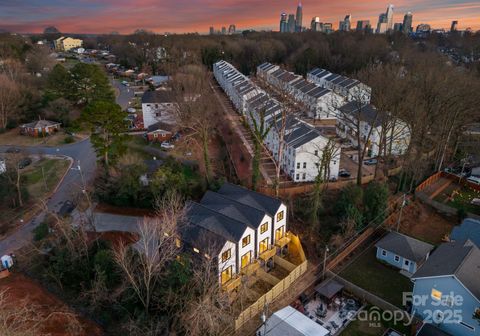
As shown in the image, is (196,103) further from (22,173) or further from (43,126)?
(43,126)

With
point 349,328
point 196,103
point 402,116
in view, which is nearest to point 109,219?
point 196,103

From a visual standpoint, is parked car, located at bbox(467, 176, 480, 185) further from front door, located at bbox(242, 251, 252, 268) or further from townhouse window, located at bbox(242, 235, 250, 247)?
townhouse window, located at bbox(242, 235, 250, 247)

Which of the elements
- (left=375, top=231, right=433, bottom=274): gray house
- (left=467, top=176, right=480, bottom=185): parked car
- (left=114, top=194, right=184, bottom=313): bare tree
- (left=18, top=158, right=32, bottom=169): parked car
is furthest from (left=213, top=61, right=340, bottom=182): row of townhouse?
(left=18, top=158, right=32, bottom=169): parked car

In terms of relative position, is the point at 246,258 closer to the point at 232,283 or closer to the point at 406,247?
the point at 232,283

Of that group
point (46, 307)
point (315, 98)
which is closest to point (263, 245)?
point (46, 307)

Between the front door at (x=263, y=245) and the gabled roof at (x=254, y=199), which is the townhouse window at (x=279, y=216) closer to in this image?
the gabled roof at (x=254, y=199)

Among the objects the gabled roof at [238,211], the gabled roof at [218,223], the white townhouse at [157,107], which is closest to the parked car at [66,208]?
the gabled roof at [238,211]
